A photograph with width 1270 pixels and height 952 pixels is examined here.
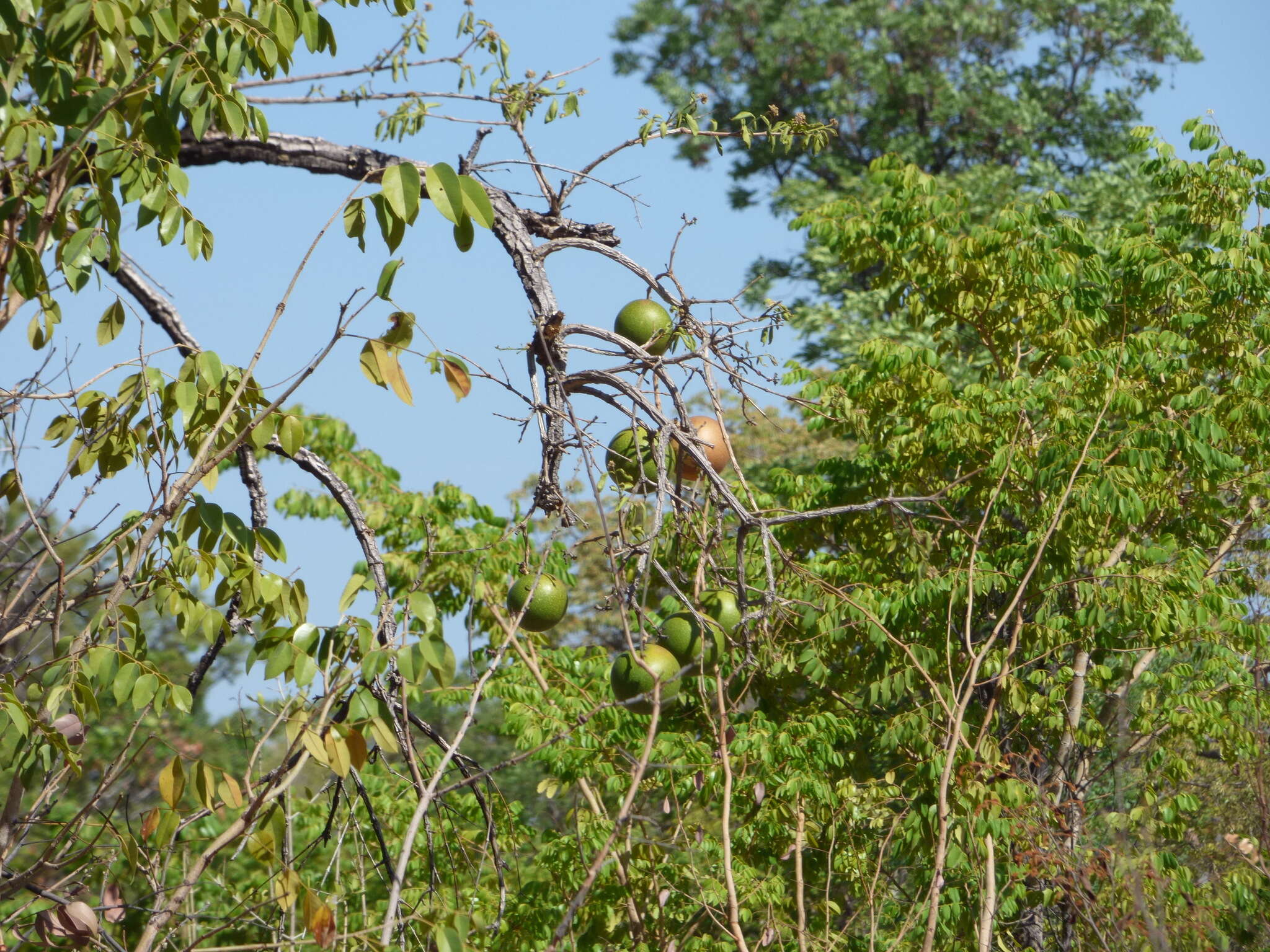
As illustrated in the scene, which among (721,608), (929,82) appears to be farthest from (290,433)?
(929,82)

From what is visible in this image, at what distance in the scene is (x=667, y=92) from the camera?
1388cm

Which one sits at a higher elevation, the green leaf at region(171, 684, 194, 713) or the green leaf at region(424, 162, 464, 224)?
the green leaf at region(424, 162, 464, 224)

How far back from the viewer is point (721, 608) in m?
2.70

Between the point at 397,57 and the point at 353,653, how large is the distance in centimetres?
314

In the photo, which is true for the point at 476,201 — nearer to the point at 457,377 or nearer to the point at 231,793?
the point at 457,377

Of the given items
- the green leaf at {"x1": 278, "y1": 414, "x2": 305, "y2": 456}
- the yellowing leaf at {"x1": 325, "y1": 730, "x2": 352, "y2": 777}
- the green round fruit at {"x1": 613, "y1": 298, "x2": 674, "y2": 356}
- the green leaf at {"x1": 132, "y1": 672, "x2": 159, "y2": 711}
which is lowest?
the yellowing leaf at {"x1": 325, "y1": 730, "x2": 352, "y2": 777}

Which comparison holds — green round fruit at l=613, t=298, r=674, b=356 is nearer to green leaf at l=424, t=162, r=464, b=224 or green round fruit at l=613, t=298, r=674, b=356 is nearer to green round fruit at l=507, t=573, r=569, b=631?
green round fruit at l=507, t=573, r=569, b=631

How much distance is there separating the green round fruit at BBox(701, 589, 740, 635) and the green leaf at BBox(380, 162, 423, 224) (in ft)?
4.30

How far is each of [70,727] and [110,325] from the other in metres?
0.71

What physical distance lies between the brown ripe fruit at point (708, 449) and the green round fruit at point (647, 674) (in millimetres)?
357

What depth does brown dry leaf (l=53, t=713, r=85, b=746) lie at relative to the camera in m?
1.98

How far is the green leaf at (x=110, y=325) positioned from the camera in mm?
2199

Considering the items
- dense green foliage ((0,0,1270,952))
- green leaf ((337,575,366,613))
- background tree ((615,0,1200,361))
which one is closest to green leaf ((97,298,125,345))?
dense green foliage ((0,0,1270,952))

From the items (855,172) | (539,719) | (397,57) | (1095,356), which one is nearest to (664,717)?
(539,719)
